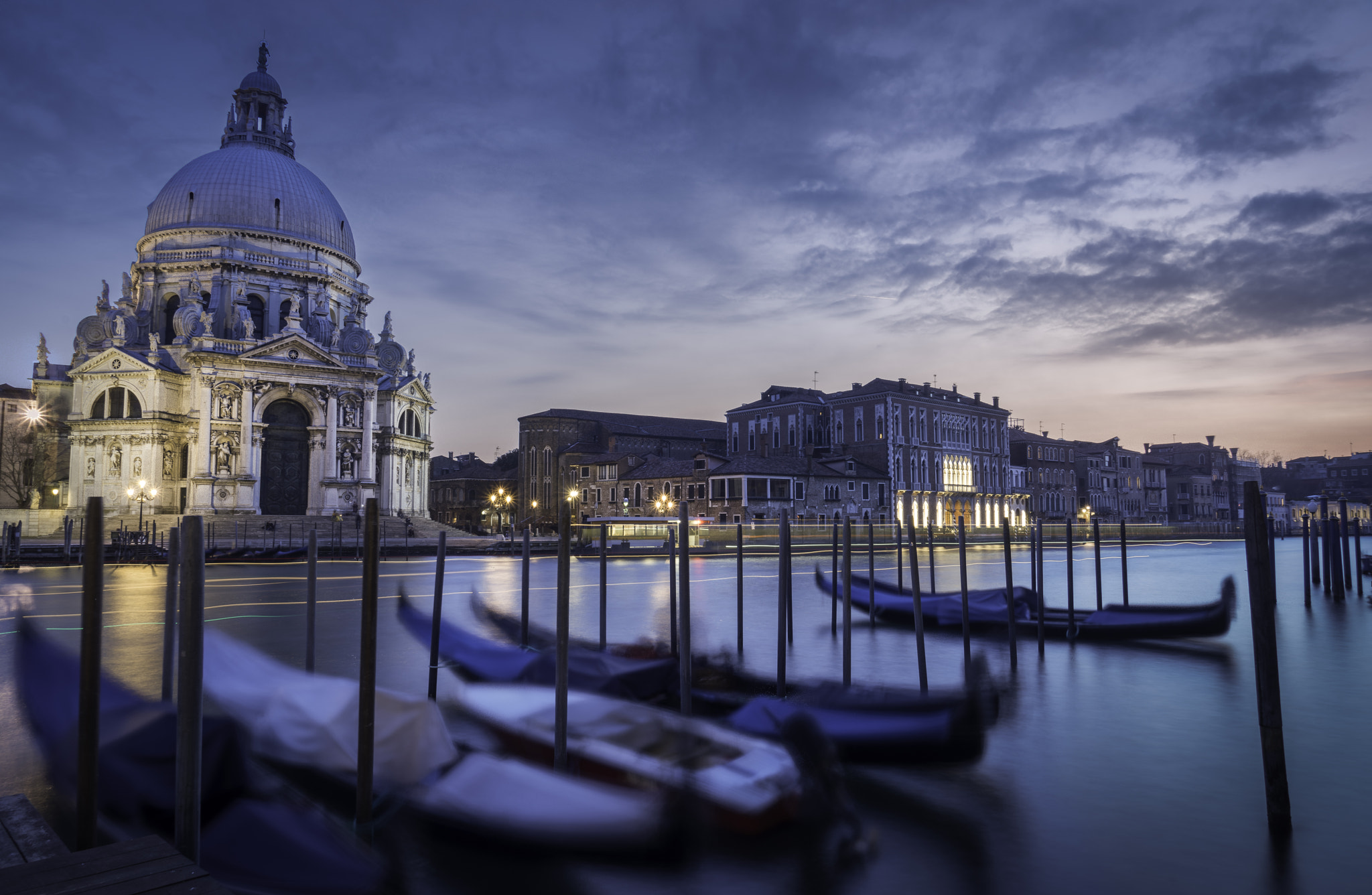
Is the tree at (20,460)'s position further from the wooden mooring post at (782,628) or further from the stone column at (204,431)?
the wooden mooring post at (782,628)

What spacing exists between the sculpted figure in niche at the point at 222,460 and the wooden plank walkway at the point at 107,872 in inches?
1423

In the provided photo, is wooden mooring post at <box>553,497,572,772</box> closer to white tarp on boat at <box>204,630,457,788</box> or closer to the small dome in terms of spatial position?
white tarp on boat at <box>204,630,457,788</box>

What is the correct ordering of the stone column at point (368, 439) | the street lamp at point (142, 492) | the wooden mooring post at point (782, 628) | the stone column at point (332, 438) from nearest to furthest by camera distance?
the wooden mooring post at point (782, 628) < the street lamp at point (142, 492) < the stone column at point (332, 438) < the stone column at point (368, 439)

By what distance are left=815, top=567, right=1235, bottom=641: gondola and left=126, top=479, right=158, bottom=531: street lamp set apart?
3007 cm

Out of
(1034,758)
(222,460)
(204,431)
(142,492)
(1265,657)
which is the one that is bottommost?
(1034,758)

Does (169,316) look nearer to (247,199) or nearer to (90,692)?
(247,199)

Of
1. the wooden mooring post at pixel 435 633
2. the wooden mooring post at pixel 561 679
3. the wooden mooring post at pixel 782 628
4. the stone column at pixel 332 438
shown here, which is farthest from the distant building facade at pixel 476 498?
the wooden mooring post at pixel 561 679

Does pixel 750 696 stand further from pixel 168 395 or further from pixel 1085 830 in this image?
pixel 168 395

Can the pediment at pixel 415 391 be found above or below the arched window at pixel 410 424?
above

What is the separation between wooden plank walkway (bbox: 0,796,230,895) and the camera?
3.01m

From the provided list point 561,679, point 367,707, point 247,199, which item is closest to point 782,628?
point 561,679

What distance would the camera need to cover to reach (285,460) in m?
37.7

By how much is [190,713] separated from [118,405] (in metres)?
38.8

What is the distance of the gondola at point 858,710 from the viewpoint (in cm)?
614
